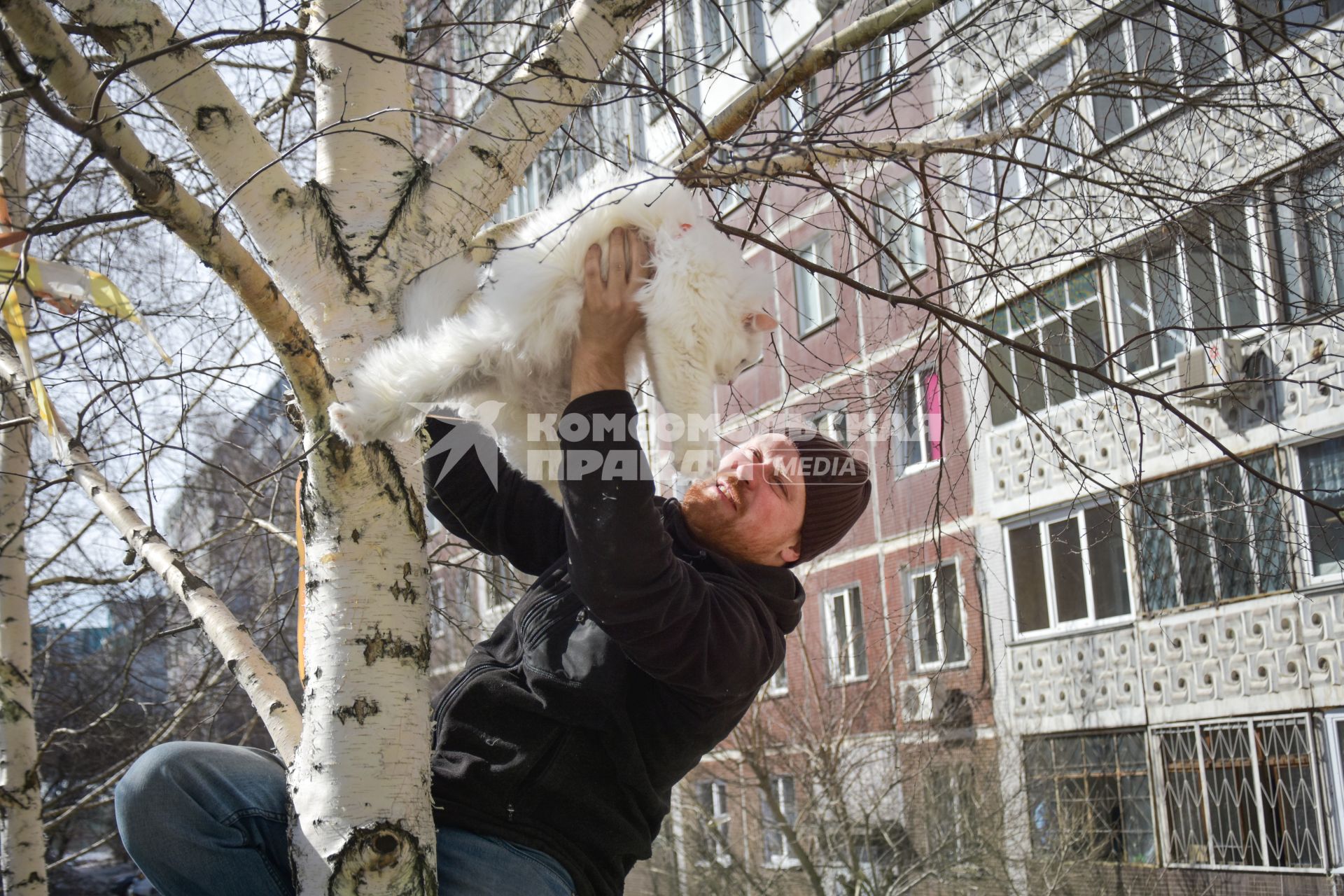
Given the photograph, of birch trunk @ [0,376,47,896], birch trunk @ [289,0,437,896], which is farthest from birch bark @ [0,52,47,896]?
birch trunk @ [289,0,437,896]

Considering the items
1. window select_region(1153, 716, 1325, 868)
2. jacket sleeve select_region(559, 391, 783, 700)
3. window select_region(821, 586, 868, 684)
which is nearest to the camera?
jacket sleeve select_region(559, 391, 783, 700)

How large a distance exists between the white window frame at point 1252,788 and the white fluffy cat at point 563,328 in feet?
30.3

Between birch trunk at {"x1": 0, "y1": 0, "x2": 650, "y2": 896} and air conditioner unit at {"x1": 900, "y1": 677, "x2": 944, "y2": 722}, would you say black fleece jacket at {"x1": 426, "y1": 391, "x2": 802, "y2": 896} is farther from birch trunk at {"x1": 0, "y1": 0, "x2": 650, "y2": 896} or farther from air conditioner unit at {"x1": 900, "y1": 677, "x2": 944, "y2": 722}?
air conditioner unit at {"x1": 900, "y1": 677, "x2": 944, "y2": 722}

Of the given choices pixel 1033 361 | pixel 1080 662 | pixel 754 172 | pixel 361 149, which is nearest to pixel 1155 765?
pixel 1080 662

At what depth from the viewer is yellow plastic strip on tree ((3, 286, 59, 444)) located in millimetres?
3039

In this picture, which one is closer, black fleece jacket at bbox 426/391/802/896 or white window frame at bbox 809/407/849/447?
black fleece jacket at bbox 426/391/802/896

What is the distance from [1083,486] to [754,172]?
1.17 meters

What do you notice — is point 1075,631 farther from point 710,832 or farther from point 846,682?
point 710,832

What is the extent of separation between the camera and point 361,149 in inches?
88.0

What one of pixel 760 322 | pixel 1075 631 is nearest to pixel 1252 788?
pixel 1075 631

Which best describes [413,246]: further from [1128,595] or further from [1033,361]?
[1128,595]

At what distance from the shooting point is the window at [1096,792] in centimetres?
1029

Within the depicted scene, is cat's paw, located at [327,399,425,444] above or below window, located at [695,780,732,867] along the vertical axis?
above

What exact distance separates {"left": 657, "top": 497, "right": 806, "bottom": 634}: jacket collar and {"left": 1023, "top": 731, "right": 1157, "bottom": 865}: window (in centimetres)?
888
